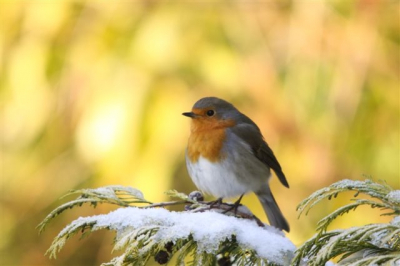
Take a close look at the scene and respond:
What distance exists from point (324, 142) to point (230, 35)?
2.92 ft

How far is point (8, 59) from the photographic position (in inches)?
146

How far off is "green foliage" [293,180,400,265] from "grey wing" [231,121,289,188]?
4.85 ft

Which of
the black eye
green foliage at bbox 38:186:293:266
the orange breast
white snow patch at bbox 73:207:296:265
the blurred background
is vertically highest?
the blurred background

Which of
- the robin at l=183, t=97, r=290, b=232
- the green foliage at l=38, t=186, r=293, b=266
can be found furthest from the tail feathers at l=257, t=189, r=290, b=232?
the green foliage at l=38, t=186, r=293, b=266

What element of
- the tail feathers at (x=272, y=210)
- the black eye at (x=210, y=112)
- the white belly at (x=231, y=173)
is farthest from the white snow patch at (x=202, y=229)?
the tail feathers at (x=272, y=210)

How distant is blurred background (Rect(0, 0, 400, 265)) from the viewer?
3.38 meters

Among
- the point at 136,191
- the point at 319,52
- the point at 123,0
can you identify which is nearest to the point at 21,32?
the point at 123,0

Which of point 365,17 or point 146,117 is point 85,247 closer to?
point 146,117

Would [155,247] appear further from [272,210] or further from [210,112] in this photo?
[272,210]

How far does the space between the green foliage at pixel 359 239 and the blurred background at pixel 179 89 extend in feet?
6.95

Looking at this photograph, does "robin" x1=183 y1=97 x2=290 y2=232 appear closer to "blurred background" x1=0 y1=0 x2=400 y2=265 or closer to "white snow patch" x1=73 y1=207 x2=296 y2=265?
"blurred background" x1=0 y1=0 x2=400 y2=265

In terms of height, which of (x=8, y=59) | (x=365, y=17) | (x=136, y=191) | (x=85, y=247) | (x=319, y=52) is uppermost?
(x=365, y=17)

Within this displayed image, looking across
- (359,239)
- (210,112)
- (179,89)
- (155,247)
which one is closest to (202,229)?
(155,247)

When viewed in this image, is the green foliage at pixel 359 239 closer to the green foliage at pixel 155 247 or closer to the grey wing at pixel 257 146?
the green foliage at pixel 155 247
